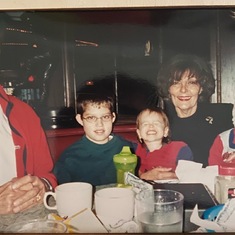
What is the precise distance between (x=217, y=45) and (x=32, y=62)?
1.65 feet

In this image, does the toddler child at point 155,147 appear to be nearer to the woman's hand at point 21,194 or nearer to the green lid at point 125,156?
the green lid at point 125,156

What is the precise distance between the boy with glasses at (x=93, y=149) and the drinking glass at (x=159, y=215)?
12 cm

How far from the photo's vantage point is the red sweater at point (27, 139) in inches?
46.3

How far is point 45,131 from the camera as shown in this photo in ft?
3.87

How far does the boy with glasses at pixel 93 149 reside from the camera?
46.1 inches

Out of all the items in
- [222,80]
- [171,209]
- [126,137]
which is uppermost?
[222,80]

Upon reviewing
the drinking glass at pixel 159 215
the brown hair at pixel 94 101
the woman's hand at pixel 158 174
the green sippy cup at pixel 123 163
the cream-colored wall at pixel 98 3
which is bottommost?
the drinking glass at pixel 159 215

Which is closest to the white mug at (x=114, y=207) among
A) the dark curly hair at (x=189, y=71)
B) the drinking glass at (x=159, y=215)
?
the drinking glass at (x=159, y=215)

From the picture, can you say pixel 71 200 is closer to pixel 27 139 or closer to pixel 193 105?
pixel 27 139

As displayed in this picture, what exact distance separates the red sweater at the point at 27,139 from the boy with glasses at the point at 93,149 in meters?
0.04

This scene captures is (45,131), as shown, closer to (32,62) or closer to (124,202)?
(32,62)

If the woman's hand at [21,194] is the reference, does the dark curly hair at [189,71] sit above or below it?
above

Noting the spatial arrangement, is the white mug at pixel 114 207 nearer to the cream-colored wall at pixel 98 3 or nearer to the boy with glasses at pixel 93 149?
the boy with glasses at pixel 93 149

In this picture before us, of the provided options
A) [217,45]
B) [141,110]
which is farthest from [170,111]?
[217,45]
